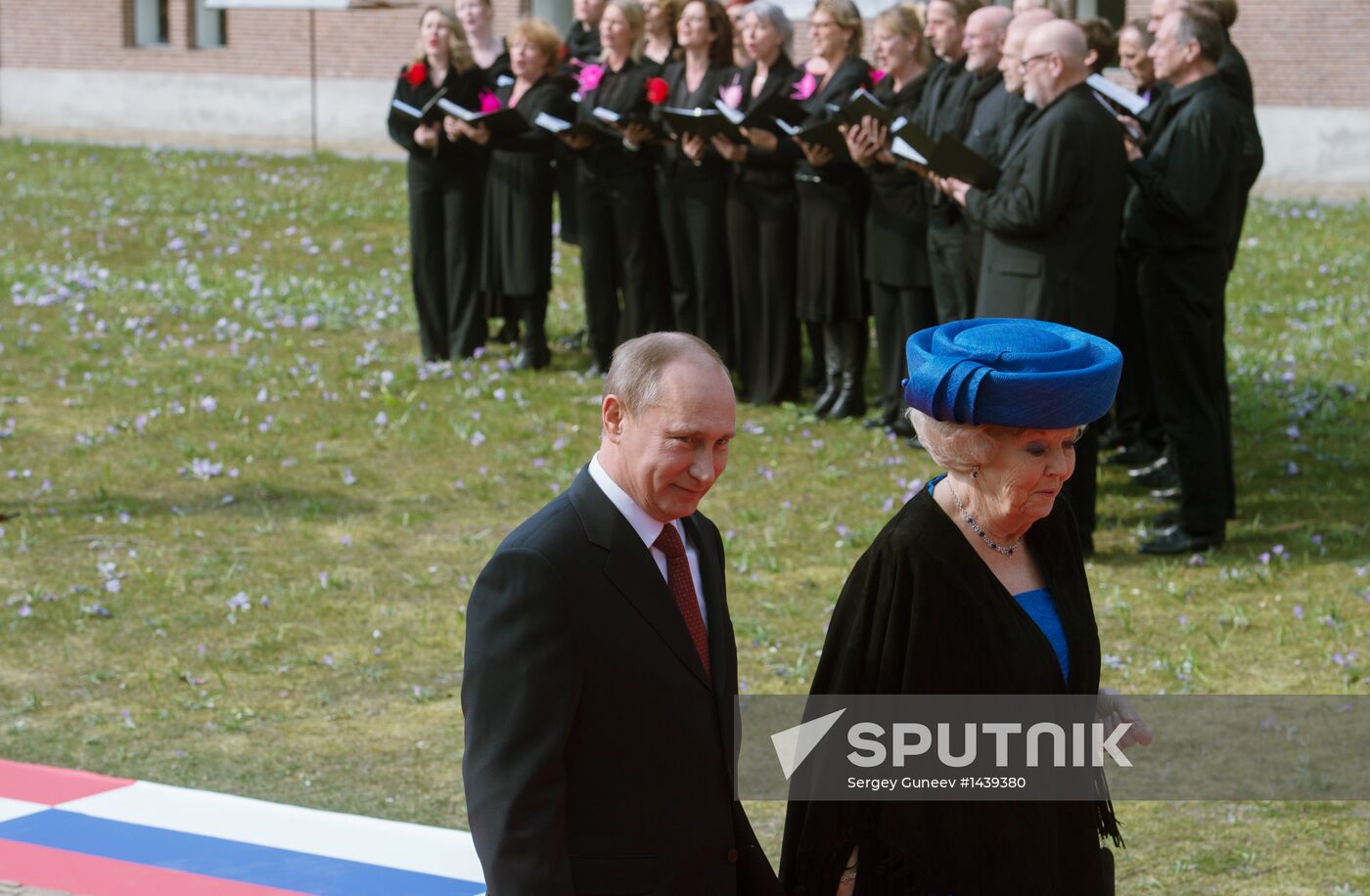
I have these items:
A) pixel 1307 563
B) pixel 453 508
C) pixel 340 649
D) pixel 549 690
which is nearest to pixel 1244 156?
pixel 1307 563

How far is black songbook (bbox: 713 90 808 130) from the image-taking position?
10.2 m

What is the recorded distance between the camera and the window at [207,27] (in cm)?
2920

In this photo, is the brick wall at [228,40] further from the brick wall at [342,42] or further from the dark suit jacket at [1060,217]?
the dark suit jacket at [1060,217]

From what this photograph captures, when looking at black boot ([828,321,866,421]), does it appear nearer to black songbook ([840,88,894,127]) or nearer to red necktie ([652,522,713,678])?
black songbook ([840,88,894,127])

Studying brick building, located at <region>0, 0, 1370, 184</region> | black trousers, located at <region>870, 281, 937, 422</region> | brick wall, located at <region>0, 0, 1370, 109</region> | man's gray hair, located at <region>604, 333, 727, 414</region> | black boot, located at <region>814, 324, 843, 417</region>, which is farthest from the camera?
brick building, located at <region>0, 0, 1370, 184</region>

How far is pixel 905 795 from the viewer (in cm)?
335

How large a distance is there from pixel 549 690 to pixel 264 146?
77.9 feet

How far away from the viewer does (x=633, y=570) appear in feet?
10.1

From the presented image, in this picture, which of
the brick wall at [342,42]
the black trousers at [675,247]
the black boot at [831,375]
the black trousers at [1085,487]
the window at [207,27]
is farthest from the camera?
the window at [207,27]

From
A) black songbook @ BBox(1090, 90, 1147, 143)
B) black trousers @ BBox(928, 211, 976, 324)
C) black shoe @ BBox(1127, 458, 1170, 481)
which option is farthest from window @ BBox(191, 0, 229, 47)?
black songbook @ BBox(1090, 90, 1147, 143)

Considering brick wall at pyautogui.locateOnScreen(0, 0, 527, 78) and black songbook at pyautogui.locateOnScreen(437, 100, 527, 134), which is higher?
black songbook at pyautogui.locateOnScreen(437, 100, 527, 134)

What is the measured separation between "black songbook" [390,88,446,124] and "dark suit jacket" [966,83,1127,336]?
16.3ft

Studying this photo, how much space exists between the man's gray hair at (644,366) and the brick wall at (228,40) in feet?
76.5

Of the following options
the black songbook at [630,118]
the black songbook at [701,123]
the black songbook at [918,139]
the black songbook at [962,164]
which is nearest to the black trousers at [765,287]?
the black songbook at [701,123]
